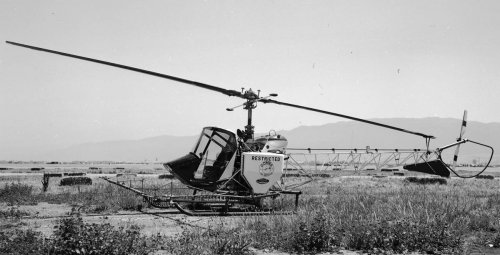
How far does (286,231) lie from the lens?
29.5ft

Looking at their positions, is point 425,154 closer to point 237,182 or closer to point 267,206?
point 267,206

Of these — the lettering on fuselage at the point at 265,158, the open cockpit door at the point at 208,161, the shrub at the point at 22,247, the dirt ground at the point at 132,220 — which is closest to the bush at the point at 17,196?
the dirt ground at the point at 132,220

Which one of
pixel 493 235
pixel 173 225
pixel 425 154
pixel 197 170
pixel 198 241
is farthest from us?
pixel 425 154

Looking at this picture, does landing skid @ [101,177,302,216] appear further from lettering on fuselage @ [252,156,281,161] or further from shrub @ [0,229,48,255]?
shrub @ [0,229,48,255]

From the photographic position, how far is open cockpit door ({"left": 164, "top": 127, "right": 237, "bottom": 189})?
12.9 meters

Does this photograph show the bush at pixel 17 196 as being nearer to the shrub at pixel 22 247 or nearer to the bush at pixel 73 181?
the bush at pixel 73 181

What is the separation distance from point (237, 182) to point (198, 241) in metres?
5.84

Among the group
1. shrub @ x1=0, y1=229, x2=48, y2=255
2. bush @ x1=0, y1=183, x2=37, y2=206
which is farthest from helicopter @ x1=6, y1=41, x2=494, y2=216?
bush @ x1=0, y1=183, x2=37, y2=206

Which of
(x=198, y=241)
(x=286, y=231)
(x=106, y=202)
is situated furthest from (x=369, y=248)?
(x=106, y=202)

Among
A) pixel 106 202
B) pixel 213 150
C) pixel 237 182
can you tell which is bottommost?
pixel 106 202

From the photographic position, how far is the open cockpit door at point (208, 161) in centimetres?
1286

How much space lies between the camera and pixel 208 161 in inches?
523

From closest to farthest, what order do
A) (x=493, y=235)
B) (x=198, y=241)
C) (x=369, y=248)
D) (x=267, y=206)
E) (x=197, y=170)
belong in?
(x=198, y=241), (x=369, y=248), (x=493, y=235), (x=197, y=170), (x=267, y=206)

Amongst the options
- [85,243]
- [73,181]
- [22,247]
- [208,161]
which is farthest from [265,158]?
[73,181]
